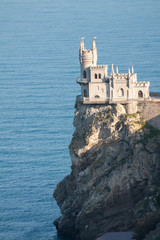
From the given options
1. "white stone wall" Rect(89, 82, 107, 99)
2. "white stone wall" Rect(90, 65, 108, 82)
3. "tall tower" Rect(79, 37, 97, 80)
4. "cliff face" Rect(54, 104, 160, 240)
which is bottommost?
"cliff face" Rect(54, 104, 160, 240)

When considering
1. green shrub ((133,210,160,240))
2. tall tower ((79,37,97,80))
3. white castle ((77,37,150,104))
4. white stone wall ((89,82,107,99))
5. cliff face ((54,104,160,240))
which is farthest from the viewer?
tall tower ((79,37,97,80))

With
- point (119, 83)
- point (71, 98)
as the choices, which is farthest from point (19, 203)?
Result: point (71, 98)

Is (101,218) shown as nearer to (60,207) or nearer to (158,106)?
(60,207)

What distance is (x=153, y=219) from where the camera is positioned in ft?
357

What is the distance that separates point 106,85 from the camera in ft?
405

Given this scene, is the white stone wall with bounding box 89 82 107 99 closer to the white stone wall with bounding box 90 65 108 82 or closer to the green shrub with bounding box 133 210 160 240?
the white stone wall with bounding box 90 65 108 82

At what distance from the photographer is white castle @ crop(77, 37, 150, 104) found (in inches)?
4823

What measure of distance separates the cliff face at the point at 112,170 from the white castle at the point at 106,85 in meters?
1.69

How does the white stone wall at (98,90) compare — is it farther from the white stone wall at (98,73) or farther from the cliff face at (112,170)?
the cliff face at (112,170)

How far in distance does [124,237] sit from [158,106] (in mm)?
21606

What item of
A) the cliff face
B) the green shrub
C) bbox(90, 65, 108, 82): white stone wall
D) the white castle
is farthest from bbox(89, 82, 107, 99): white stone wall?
the green shrub

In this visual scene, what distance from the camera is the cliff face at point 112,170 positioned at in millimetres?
117000

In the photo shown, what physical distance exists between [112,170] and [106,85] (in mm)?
14016

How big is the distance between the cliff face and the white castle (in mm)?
1693
